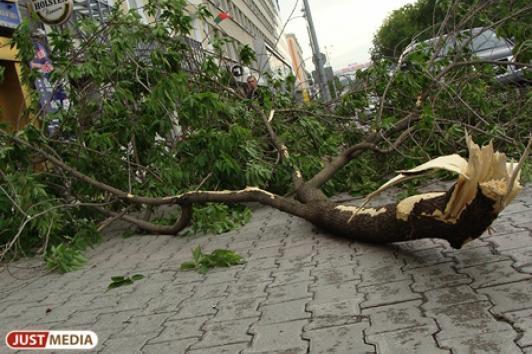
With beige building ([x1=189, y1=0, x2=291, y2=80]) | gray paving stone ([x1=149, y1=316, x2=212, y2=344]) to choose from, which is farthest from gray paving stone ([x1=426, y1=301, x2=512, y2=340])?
beige building ([x1=189, y1=0, x2=291, y2=80])

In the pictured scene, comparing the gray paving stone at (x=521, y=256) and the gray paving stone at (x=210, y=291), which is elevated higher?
the gray paving stone at (x=210, y=291)

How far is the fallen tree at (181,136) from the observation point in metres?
6.20

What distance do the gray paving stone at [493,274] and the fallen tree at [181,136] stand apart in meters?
2.22

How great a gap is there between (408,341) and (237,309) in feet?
3.89

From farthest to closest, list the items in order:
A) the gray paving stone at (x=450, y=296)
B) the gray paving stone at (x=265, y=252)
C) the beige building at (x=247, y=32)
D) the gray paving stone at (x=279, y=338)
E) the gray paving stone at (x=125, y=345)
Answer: the beige building at (x=247, y=32) → the gray paving stone at (x=265, y=252) → the gray paving stone at (x=125, y=345) → the gray paving stone at (x=450, y=296) → the gray paving stone at (x=279, y=338)

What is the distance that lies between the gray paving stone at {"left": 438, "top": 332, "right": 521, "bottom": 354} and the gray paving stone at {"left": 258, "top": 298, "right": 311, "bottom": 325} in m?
0.86

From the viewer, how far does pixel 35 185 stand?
19.6ft

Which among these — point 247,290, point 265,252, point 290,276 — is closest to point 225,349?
point 247,290

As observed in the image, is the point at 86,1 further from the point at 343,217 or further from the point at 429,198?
the point at 429,198

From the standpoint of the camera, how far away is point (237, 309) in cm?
355

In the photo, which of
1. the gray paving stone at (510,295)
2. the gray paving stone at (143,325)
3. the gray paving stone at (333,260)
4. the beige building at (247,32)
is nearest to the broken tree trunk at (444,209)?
the gray paving stone at (333,260)

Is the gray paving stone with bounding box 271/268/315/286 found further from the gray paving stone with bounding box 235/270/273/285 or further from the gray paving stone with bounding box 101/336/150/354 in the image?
the gray paving stone with bounding box 101/336/150/354

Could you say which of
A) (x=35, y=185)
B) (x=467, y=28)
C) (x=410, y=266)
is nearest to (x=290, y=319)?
(x=410, y=266)

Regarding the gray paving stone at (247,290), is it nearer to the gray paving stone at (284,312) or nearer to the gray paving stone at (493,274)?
the gray paving stone at (284,312)
